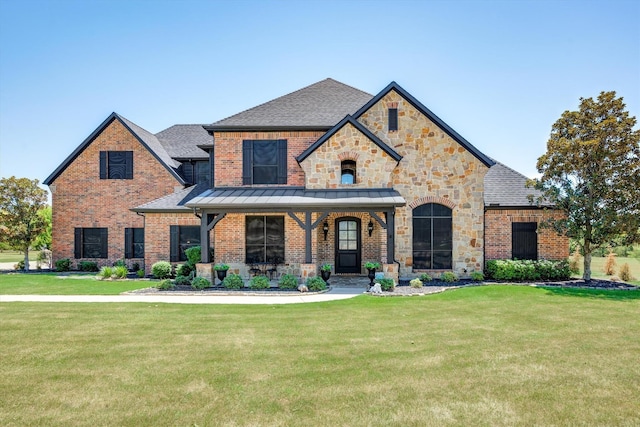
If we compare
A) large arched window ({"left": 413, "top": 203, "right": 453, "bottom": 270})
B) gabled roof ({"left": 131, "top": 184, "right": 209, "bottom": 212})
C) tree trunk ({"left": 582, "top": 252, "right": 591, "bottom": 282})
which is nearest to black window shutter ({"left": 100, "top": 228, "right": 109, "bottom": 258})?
gabled roof ({"left": 131, "top": 184, "right": 209, "bottom": 212})

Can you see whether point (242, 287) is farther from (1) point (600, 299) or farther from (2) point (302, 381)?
(1) point (600, 299)

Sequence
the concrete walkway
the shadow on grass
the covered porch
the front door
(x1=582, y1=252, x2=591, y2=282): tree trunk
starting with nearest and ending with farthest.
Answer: the concrete walkway → the shadow on grass → the covered porch → (x1=582, y1=252, x2=591, y2=282): tree trunk → the front door

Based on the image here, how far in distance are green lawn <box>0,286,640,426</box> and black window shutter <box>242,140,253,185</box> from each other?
25.4 ft

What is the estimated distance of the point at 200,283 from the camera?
13.5 metres

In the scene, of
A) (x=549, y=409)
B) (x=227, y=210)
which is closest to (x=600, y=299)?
(x=549, y=409)

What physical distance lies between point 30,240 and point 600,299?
88.5 feet

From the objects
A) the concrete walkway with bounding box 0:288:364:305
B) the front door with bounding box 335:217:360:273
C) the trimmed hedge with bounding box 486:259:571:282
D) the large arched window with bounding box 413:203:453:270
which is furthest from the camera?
the front door with bounding box 335:217:360:273

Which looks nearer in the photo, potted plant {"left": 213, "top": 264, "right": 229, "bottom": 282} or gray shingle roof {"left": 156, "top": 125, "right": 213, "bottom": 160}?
potted plant {"left": 213, "top": 264, "right": 229, "bottom": 282}

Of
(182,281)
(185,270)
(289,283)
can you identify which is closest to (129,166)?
(185,270)

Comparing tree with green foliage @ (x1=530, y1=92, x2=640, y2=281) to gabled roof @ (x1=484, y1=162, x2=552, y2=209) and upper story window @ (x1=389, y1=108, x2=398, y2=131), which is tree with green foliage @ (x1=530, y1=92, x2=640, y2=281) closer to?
gabled roof @ (x1=484, y1=162, x2=552, y2=209)

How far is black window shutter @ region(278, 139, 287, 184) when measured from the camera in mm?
16469

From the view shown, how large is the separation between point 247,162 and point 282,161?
1.59 meters

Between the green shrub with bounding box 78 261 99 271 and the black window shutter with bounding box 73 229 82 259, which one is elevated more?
the black window shutter with bounding box 73 229 82 259

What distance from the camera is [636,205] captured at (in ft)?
45.1
